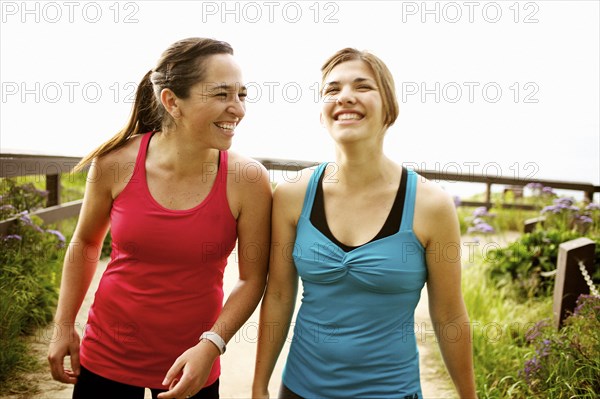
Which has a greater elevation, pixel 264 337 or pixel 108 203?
pixel 108 203

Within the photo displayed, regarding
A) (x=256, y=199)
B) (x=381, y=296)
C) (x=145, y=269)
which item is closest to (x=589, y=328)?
(x=381, y=296)

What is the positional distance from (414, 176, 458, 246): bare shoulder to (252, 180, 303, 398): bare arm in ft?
1.20

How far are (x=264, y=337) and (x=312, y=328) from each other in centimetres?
18

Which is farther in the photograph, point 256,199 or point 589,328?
point 589,328

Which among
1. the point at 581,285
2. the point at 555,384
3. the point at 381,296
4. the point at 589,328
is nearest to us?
the point at 381,296

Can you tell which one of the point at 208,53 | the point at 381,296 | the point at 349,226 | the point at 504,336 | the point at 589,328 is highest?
the point at 208,53

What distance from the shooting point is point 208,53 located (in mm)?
1849

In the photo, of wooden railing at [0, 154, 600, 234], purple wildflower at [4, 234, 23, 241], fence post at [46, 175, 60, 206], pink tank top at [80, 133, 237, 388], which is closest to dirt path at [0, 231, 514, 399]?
purple wildflower at [4, 234, 23, 241]

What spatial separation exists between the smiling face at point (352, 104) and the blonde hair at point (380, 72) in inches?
0.5

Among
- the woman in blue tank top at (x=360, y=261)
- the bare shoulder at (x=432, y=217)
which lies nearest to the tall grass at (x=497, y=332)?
the woman in blue tank top at (x=360, y=261)

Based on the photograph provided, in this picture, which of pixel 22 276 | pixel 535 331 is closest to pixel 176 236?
pixel 535 331

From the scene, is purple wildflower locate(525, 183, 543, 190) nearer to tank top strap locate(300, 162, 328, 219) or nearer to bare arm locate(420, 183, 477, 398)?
bare arm locate(420, 183, 477, 398)

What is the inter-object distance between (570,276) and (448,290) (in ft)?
8.17

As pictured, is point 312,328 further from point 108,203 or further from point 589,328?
point 589,328
